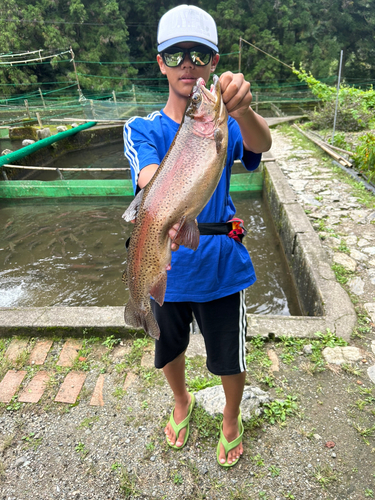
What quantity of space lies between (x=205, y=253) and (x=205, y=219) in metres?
0.20

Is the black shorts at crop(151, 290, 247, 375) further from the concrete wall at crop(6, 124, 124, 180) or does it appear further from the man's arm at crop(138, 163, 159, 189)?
the concrete wall at crop(6, 124, 124, 180)

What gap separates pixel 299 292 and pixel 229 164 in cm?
317

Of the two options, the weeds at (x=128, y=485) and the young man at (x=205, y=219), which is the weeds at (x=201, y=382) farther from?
the weeds at (x=128, y=485)

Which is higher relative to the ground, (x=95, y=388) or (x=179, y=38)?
(x=179, y=38)

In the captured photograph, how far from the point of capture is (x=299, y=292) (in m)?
4.49

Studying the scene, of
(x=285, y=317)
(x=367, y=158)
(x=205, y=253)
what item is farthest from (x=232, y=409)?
(x=367, y=158)

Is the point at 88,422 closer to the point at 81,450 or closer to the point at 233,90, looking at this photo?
the point at 81,450

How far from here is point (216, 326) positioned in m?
1.89

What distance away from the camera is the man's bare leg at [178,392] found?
7.13 ft

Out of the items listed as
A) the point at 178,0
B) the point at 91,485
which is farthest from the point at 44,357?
the point at 178,0

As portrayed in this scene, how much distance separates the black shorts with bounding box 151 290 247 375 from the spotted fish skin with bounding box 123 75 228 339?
0.55 meters

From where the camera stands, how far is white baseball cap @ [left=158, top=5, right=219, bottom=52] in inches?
61.2

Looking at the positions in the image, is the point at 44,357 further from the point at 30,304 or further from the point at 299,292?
the point at 299,292

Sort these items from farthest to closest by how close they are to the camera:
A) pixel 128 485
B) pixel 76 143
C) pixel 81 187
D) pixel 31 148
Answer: pixel 76 143
pixel 31 148
pixel 81 187
pixel 128 485
